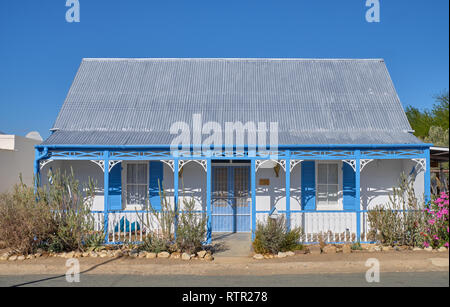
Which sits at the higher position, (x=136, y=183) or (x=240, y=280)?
(x=136, y=183)

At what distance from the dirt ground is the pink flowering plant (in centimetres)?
86

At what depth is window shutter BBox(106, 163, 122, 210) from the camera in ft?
42.4

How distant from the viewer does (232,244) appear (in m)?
11.6

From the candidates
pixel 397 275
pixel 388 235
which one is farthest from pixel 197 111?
pixel 397 275

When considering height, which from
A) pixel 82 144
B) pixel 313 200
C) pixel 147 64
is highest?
pixel 147 64

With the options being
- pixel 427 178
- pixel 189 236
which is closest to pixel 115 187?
pixel 189 236

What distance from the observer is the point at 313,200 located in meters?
12.8

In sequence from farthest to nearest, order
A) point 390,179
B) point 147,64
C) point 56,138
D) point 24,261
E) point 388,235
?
1. point 147,64
2. point 390,179
3. point 56,138
4. point 388,235
5. point 24,261

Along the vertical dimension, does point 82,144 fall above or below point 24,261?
above

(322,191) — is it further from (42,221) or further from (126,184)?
(42,221)

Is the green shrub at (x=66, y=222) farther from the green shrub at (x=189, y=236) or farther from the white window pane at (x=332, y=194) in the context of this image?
the white window pane at (x=332, y=194)

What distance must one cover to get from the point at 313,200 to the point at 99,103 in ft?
24.8

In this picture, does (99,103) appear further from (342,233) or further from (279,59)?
(342,233)

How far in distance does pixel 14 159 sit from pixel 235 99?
9238 mm
